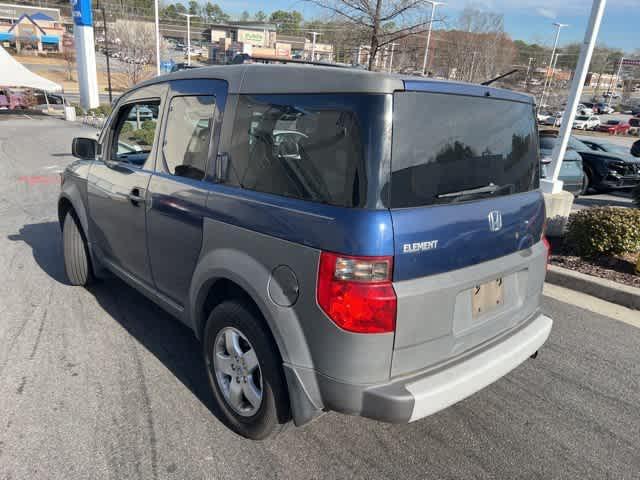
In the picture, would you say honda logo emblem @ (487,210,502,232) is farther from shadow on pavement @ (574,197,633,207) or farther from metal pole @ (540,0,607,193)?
shadow on pavement @ (574,197,633,207)

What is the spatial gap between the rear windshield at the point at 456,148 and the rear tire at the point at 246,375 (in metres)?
0.95

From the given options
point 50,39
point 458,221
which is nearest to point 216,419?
point 458,221

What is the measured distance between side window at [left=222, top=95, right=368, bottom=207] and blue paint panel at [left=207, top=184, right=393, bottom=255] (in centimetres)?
5

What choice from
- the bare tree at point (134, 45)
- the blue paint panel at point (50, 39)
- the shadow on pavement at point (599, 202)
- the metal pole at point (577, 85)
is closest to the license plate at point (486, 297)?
the metal pole at point (577, 85)

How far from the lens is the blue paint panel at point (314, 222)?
194cm

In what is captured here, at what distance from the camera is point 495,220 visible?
2393 mm

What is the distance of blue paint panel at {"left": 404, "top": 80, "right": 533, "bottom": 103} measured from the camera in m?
2.08

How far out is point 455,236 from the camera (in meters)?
2.19

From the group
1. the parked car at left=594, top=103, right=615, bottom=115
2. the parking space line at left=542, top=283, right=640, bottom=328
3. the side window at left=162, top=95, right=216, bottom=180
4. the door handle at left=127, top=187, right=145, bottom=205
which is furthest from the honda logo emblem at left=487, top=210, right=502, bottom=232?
the parked car at left=594, top=103, right=615, bottom=115

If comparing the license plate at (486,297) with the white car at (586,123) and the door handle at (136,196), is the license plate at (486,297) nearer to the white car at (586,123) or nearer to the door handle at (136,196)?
the door handle at (136,196)

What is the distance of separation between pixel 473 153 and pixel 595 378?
2.14 m

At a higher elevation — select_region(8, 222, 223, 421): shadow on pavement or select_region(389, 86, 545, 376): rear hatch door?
select_region(389, 86, 545, 376): rear hatch door

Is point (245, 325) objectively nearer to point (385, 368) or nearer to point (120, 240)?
point (385, 368)

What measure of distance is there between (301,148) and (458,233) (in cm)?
84
